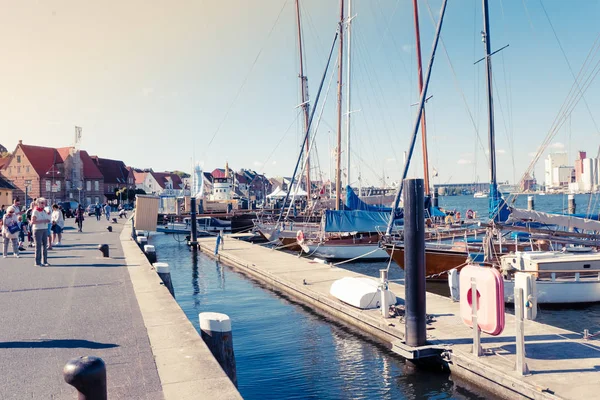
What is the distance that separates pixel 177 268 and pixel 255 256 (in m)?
4.45

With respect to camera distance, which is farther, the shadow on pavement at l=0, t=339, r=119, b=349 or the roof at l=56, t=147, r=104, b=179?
the roof at l=56, t=147, r=104, b=179

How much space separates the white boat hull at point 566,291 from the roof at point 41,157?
78496 mm

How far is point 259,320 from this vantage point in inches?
570

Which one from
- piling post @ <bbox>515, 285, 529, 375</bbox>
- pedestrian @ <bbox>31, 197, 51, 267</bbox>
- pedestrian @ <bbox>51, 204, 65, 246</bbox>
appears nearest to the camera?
piling post @ <bbox>515, 285, 529, 375</bbox>

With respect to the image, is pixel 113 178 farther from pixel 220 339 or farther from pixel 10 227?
pixel 220 339

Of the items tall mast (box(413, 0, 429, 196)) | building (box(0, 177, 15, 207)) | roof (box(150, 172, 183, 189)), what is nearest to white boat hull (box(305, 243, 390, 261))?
tall mast (box(413, 0, 429, 196))

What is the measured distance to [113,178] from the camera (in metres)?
98.5

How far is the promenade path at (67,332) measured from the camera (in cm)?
591

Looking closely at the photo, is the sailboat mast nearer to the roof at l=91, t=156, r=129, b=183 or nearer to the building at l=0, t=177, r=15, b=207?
the building at l=0, t=177, r=15, b=207

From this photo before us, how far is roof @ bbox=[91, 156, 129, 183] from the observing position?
320 feet

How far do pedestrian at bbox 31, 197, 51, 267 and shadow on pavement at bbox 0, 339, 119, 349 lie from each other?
325 inches

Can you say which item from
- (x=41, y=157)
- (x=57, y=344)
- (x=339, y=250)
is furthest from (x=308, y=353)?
(x=41, y=157)

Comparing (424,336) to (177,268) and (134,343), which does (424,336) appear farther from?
(177,268)

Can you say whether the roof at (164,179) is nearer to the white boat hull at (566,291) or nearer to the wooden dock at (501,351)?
the wooden dock at (501,351)
